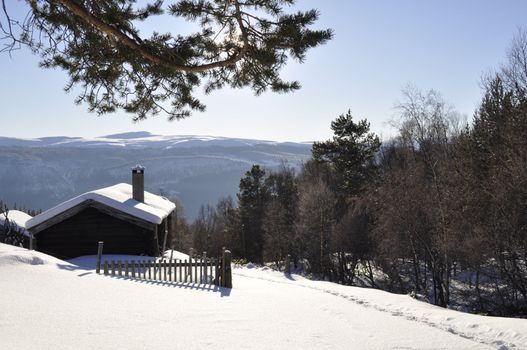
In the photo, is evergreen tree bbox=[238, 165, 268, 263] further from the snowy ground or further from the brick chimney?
the snowy ground

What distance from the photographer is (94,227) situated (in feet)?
75.3

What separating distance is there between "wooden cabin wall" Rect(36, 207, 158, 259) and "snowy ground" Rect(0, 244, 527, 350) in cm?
1082

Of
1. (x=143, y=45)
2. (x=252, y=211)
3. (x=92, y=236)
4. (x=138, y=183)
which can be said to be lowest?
(x=252, y=211)

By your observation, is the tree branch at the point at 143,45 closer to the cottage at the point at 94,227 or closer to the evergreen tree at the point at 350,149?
the cottage at the point at 94,227

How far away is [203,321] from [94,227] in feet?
55.1

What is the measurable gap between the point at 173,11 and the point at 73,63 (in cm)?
285

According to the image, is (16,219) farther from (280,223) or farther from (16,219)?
(280,223)

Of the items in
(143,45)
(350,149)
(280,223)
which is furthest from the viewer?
(280,223)

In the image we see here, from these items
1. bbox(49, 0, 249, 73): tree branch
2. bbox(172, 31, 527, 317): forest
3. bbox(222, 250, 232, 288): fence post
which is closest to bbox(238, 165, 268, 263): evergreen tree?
bbox(172, 31, 527, 317): forest

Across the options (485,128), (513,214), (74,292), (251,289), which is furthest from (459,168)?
(74,292)

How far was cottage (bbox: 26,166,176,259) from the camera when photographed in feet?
73.0

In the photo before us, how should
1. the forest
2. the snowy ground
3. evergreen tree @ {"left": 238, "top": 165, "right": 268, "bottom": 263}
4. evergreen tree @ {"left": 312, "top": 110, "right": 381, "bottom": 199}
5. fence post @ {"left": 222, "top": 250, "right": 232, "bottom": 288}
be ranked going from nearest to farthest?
1. the snowy ground
2. fence post @ {"left": 222, "top": 250, "right": 232, "bottom": 288}
3. the forest
4. evergreen tree @ {"left": 312, "top": 110, "right": 381, "bottom": 199}
5. evergreen tree @ {"left": 238, "top": 165, "right": 268, "bottom": 263}

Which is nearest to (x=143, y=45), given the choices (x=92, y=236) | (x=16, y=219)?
(x=92, y=236)

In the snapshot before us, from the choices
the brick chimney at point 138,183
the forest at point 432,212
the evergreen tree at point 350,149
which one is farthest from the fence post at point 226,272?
the evergreen tree at point 350,149
